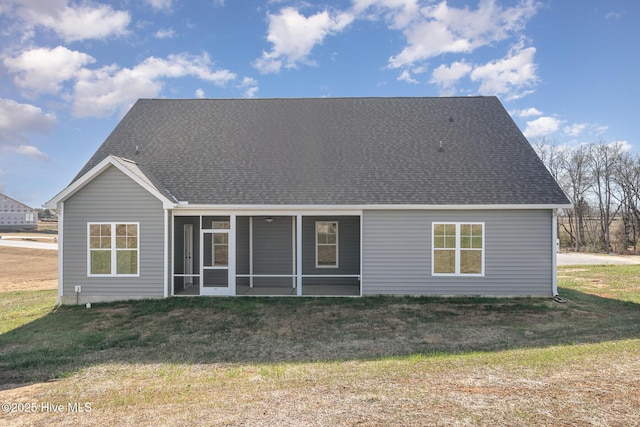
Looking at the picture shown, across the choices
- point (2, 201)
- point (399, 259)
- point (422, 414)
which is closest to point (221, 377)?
point (422, 414)

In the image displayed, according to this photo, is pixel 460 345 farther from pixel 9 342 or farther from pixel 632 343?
pixel 9 342

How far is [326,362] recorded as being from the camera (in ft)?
23.5

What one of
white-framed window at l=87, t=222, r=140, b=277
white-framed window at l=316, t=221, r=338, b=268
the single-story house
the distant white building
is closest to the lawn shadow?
the single-story house

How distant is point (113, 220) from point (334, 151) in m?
7.94

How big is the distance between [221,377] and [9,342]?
5.76 metres

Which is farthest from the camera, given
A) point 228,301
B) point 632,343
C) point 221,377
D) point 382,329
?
point 228,301

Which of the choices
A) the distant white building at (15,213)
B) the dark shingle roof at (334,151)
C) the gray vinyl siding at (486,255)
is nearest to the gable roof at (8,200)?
the distant white building at (15,213)

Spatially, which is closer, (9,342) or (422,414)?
(422,414)

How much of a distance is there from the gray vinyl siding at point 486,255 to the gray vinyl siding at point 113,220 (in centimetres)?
666

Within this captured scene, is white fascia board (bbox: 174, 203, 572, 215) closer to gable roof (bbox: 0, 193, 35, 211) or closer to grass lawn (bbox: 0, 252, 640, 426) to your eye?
grass lawn (bbox: 0, 252, 640, 426)

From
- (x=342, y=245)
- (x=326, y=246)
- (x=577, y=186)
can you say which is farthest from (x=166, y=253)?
(x=577, y=186)

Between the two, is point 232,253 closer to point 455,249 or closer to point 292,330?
point 292,330

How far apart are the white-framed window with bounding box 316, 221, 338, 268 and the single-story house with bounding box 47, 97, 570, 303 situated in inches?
1.5

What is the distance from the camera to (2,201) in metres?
81.6
